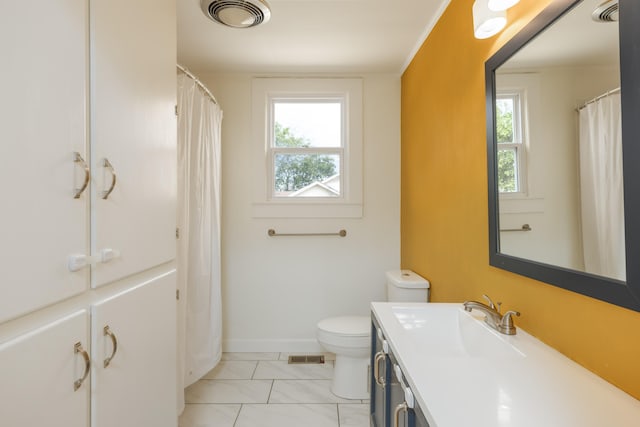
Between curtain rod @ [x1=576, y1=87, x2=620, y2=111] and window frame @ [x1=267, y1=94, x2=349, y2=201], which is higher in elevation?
window frame @ [x1=267, y1=94, x2=349, y2=201]

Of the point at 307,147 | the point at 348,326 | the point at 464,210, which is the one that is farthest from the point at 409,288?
the point at 307,147

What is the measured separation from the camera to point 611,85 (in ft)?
2.53

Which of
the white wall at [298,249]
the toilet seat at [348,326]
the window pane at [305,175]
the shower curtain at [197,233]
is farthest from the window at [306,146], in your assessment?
the toilet seat at [348,326]

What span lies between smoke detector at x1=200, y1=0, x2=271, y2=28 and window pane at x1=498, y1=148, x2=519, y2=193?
1329 mm

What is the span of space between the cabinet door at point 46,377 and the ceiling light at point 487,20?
1640 millimetres

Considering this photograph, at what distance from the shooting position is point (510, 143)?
3.84 ft

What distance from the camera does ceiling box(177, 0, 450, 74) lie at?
1847mm

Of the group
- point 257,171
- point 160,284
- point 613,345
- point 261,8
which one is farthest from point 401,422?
point 257,171

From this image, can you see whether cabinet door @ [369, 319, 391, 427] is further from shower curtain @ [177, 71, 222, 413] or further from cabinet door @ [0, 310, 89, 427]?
shower curtain @ [177, 71, 222, 413]

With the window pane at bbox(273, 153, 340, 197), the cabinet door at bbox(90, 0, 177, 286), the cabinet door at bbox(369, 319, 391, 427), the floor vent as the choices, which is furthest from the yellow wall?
the cabinet door at bbox(90, 0, 177, 286)

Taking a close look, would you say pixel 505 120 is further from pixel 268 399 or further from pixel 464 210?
pixel 268 399

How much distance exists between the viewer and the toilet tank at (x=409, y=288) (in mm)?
2051

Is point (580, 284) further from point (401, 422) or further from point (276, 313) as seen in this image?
point (276, 313)

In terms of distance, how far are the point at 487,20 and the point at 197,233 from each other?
A: 1837 millimetres
